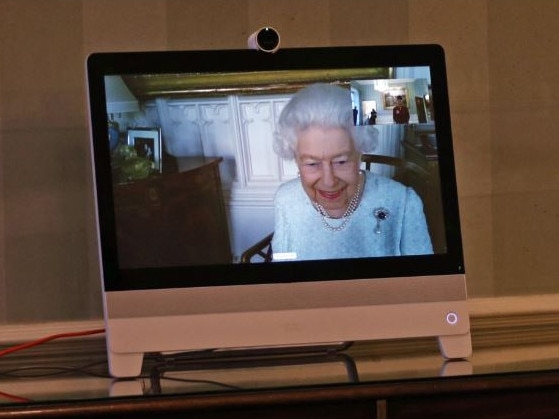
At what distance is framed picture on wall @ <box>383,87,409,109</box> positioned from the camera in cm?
152

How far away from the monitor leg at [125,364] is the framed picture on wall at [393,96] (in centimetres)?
60

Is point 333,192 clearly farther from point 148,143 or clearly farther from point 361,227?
point 148,143

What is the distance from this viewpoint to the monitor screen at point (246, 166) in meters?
1.46

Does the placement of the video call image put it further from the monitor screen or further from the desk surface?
the desk surface

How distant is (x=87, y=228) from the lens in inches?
68.4

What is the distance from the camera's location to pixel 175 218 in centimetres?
146

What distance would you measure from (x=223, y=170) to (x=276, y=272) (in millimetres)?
197

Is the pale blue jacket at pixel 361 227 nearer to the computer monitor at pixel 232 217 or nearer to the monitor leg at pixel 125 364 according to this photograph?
the computer monitor at pixel 232 217

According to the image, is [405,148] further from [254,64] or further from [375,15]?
[375,15]

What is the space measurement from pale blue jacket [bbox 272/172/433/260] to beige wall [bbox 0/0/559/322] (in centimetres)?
36

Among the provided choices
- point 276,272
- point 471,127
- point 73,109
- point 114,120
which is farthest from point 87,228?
point 471,127

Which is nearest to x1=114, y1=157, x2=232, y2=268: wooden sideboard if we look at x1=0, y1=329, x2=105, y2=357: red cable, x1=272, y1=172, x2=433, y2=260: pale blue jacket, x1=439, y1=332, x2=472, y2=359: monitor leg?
x1=272, y1=172, x2=433, y2=260: pale blue jacket

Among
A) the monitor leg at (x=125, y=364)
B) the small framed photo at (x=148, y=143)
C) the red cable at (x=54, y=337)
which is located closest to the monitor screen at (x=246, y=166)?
the small framed photo at (x=148, y=143)

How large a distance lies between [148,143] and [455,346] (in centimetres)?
64
